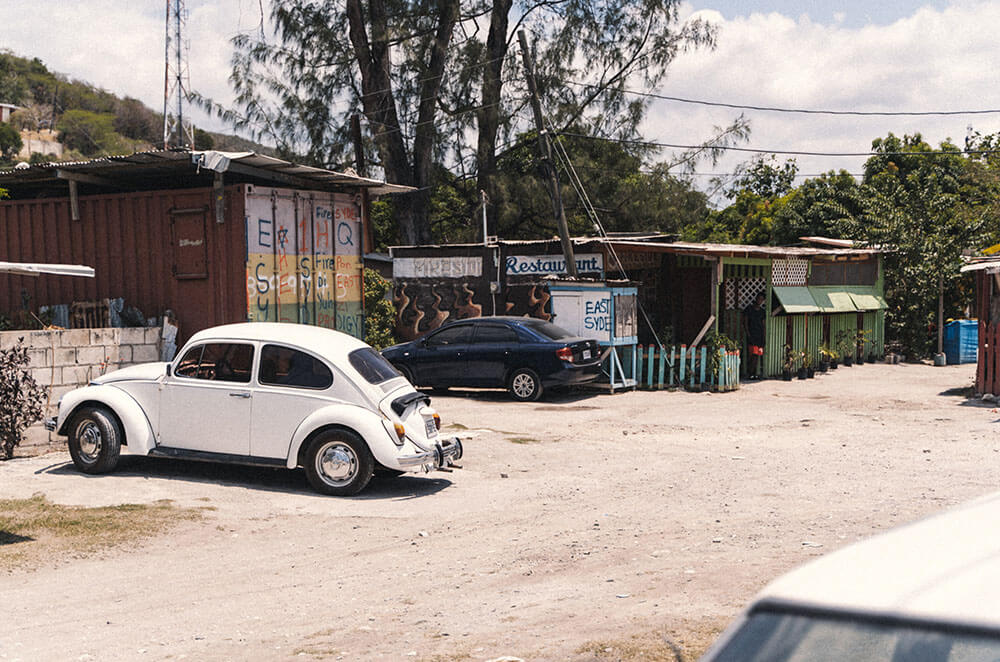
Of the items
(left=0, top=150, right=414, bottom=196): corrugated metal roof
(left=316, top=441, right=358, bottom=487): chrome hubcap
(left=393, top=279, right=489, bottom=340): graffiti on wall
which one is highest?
(left=0, top=150, right=414, bottom=196): corrugated metal roof

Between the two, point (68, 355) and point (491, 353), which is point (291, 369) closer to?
point (68, 355)

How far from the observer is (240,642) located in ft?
18.9

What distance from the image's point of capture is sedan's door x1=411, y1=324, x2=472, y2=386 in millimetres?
18781

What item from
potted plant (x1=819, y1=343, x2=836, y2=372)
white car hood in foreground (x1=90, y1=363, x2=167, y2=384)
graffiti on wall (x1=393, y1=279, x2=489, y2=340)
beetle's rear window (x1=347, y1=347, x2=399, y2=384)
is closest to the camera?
beetle's rear window (x1=347, y1=347, x2=399, y2=384)

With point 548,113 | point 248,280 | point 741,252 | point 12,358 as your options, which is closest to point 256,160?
point 248,280

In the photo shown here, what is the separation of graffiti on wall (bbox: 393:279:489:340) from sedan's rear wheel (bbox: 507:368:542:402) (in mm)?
5782

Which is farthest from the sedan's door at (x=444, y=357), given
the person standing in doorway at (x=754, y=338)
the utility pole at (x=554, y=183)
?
the person standing in doorway at (x=754, y=338)

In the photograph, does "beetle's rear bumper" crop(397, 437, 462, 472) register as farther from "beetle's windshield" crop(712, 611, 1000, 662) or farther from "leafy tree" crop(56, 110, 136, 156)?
"leafy tree" crop(56, 110, 136, 156)

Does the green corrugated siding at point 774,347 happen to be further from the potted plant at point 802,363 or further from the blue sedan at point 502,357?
the blue sedan at point 502,357

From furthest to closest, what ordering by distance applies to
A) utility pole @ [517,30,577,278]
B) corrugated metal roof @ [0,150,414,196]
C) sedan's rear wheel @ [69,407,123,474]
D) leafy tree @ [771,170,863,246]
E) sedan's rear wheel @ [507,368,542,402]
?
leafy tree @ [771,170,863,246] < utility pole @ [517,30,577,278] < sedan's rear wheel @ [507,368,542,402] < corrugated metal roof @ [0,150,414,196] < sedan's rear wheel @ [69,407,123,474]

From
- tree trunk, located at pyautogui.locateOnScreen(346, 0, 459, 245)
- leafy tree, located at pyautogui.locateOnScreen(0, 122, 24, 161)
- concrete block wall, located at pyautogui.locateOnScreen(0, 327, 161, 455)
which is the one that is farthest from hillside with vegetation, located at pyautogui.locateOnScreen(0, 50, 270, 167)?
concrete block wall, located at pyautogui.locateOnScreen(0, 327, 161, 455)

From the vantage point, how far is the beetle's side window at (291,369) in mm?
10133

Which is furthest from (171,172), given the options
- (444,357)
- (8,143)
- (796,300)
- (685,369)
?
(8,143)

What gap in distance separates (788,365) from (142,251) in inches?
571
